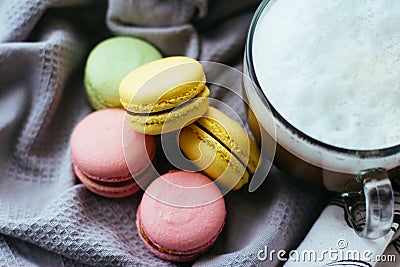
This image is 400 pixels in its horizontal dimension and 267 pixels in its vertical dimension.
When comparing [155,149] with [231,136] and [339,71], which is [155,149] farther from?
[339,71]

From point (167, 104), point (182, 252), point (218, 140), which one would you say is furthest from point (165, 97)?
point (182, 252)

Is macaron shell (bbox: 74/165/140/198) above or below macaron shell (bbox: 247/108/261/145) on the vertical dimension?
below

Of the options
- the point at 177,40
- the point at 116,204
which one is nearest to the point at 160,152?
the point at 116,204

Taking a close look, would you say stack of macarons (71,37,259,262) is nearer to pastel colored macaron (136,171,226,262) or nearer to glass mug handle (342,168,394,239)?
pastel colored macaron (136,171,226,262)

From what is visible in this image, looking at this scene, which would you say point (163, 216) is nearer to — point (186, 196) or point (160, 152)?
point (186, 196)

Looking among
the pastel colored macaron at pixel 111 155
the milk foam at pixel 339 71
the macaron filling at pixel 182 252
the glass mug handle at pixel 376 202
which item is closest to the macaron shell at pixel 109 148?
the pastel colored macaron at pixel 111 155

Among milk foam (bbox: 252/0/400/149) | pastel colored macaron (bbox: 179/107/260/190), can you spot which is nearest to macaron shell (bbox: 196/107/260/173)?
pastel colored macaron (bbox: 179/107/260/190)

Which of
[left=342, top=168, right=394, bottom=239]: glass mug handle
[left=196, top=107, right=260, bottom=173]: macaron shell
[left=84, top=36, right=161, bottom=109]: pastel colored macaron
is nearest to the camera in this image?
[left=342, top=168, right=394, bottom=239]: glass mug handle
